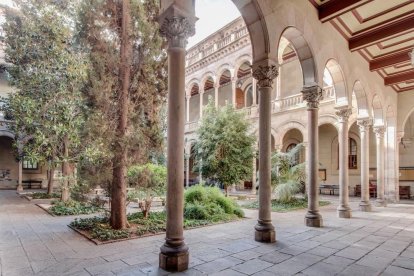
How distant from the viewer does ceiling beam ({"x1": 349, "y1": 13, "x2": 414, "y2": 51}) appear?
7.59 meters

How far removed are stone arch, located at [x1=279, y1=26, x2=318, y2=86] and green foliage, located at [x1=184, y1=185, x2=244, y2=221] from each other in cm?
421

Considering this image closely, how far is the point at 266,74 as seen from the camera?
564 centimetres

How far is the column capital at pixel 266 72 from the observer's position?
5.64m

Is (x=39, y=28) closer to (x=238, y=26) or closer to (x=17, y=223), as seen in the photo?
(x=17, y=223)

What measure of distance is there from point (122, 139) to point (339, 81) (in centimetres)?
664

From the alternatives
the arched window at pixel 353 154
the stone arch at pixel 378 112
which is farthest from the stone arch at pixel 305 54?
the arched window at pixel 353 154

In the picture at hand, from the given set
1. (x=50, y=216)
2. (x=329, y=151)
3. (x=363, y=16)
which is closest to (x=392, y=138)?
(x=329, y=151)

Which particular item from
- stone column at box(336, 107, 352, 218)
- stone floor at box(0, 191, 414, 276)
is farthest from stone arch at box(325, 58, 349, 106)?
stone floor at box(0, 191, 414, 276)

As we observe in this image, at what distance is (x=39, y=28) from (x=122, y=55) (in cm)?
474

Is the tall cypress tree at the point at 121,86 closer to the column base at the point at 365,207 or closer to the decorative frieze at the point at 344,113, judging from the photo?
the decorative frieze at the point at 344,113

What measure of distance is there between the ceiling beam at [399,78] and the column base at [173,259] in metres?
12.1

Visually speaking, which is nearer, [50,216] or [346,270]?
[346,270]

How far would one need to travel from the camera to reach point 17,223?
7199 mm

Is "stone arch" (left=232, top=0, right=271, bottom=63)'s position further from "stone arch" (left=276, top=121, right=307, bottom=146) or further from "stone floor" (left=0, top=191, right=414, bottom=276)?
"stone arch" (left=276, top=121, right=307, bottom=146)
